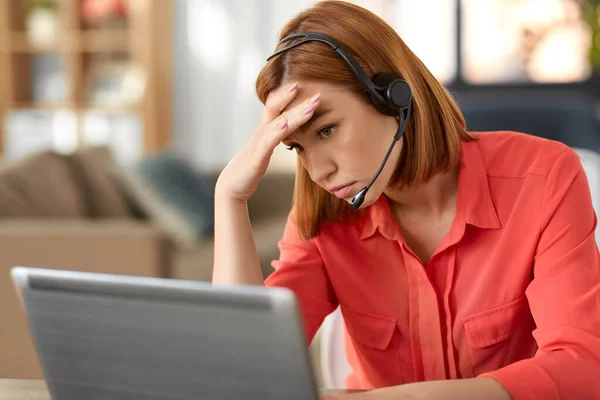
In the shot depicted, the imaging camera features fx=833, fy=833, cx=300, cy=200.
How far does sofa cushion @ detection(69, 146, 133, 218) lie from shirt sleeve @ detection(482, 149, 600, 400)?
2.34m

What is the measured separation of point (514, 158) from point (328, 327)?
1.42 ft

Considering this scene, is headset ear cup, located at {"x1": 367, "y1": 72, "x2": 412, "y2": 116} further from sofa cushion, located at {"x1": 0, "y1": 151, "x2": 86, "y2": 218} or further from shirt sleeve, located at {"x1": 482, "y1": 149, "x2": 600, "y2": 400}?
sofa cushion, located at {"x1": 0, "y1": 151, "x2": 86, "y2": 218}

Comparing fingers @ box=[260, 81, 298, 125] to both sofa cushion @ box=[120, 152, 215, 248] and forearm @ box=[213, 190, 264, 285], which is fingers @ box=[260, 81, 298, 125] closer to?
forearm @ box=[213, 190, 264, 285]

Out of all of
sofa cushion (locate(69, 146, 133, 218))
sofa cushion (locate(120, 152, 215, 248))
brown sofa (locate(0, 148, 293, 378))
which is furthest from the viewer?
sofa cushion (locate(120, 152, 215, 248))

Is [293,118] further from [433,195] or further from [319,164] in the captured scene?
[433,195]

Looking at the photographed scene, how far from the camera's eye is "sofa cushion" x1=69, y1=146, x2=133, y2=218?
3.14 m

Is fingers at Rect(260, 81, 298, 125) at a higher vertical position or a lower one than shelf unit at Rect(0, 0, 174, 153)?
higher

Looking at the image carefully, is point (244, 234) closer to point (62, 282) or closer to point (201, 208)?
point (62, 282)

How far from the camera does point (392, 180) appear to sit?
1.12m

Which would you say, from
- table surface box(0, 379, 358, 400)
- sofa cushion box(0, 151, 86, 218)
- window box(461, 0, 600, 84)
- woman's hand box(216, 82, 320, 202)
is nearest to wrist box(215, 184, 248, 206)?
woman's hand box(216, 82, 320, 202)

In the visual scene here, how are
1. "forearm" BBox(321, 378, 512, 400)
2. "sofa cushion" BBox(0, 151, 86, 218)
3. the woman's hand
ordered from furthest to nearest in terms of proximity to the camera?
"sofa cushion" BBox(0, 151, 86, 218), the woman's hand, "forearm" BBox(321, 378, 512, 400)

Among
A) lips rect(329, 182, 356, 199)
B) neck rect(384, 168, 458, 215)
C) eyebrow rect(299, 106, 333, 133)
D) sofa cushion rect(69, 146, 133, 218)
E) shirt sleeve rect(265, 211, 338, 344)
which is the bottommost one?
sofa cushion rect(69, 146, 133, 218)

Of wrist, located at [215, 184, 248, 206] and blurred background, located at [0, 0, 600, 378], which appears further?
blurred background, located at [0, 0, 600, 378]

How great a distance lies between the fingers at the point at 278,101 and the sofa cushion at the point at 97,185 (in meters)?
2.22
